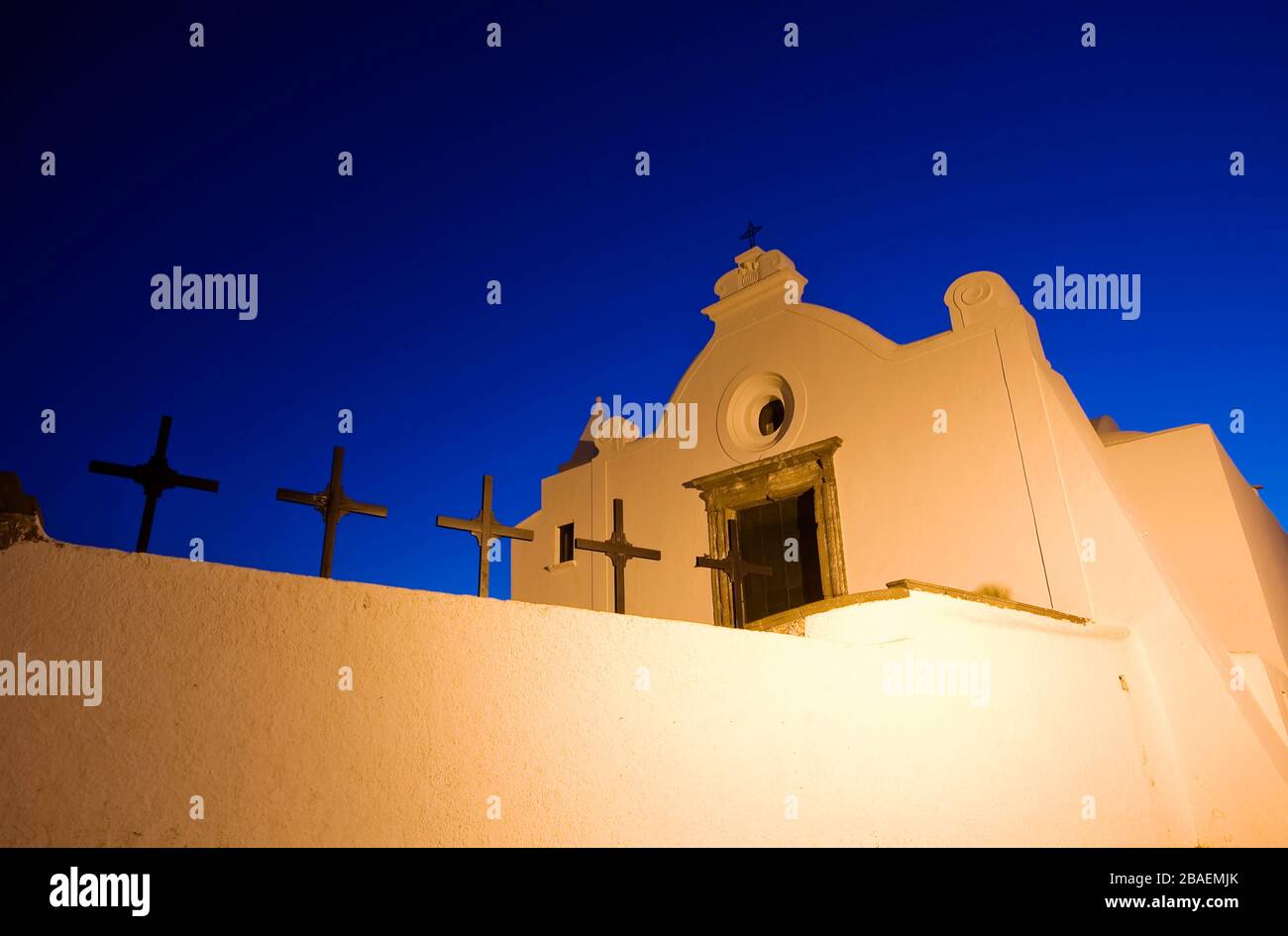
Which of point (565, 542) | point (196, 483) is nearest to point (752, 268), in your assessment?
point (565, 542)

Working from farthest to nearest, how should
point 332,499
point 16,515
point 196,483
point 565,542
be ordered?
point 565,542, point 332,499, point 196,483, point 16,515

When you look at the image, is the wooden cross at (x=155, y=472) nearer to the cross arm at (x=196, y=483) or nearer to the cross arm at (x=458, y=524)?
the cross arm at (x=196, y=483)

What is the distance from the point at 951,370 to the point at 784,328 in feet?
8.01

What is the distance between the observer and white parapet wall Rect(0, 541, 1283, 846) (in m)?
2.32

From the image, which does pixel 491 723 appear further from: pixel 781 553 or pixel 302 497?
pixel 781 553

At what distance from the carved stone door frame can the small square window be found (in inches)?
89.2

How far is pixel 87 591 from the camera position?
2.36 meters

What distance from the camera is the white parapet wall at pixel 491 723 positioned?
2316 mm

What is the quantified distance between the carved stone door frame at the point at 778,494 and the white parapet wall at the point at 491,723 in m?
4.44

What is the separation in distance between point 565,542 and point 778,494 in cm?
Result: 365

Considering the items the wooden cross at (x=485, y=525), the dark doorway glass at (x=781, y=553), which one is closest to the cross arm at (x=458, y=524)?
the wooden cross at (x=485, y=525)

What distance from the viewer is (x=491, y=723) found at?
118 inches

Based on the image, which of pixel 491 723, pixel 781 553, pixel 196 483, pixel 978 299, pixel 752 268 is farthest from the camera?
pixel 752 268
